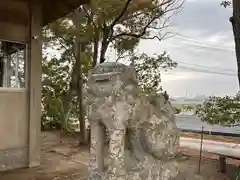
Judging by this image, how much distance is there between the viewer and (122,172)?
2484 millimetres

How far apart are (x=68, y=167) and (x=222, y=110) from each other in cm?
301

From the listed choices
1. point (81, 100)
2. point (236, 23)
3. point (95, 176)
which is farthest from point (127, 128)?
point (81, 100)

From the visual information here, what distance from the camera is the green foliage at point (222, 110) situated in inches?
214

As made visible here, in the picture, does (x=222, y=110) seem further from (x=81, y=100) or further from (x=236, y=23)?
(x=81, y=100)

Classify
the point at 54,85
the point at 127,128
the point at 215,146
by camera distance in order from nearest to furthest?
1. the point at 127,128
2. the point at 215,146
3. the point at 54,85

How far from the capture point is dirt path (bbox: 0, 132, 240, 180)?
5.09 meters

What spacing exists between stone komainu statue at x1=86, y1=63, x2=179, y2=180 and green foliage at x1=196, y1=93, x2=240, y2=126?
298 cm

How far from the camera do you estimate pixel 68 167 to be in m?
5.79

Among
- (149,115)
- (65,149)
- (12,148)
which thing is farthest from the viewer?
(65,149)

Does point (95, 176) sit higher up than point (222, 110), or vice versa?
point (222, 110)

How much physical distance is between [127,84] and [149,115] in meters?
0.36

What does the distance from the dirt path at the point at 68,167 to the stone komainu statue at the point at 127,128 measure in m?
1.10

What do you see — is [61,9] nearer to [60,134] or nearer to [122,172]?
[122,172]

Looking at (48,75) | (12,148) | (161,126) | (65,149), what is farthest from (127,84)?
(48,75)
